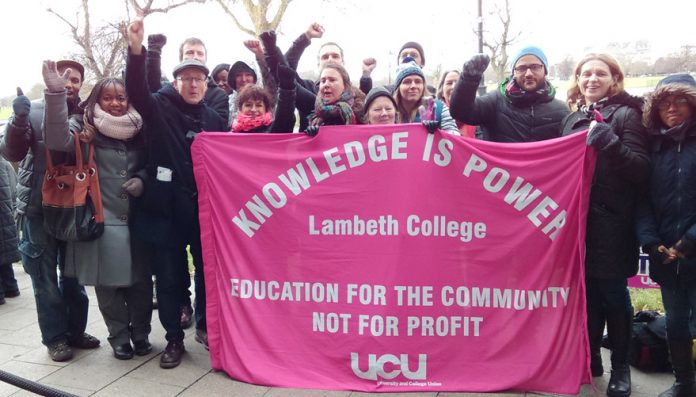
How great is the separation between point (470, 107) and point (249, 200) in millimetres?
1446

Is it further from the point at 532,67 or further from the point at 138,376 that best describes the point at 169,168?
the point at 532,67

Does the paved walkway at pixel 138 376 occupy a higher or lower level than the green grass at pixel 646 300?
higher

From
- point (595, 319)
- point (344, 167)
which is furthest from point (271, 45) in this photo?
point (595, 319)

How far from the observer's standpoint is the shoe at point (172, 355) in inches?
155

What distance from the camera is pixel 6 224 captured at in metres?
5.50

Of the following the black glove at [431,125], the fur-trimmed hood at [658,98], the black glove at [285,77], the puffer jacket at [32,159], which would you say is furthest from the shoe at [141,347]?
the fur-trimmed hood at [658,98]

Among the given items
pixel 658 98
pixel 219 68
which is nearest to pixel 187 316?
pixel 219 68

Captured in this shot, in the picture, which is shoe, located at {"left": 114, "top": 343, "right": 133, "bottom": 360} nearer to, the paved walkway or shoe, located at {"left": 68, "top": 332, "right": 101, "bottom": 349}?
the paved walkway

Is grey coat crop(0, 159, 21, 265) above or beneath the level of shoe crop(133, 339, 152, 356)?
above

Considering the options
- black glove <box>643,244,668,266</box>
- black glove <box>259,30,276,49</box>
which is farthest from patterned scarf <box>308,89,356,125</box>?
black glove <box>643,244,668,266</box>

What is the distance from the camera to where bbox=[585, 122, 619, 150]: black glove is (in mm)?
3195

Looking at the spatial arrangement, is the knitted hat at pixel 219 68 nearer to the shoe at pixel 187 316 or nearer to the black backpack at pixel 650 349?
the shoe at pixel 187 316

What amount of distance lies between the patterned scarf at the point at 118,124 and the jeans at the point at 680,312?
127 inches

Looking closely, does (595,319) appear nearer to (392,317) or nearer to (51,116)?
(392,317)
